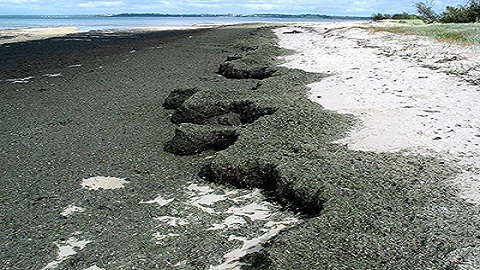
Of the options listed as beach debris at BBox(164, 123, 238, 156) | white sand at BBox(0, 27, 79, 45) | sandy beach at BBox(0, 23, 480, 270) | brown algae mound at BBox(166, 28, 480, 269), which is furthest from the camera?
white sand at BBox(0, 27, 79, 45)

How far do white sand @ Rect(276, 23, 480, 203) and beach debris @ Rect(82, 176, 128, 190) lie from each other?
2195mm

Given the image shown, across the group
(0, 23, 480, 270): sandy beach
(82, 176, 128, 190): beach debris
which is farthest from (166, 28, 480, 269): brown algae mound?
(82, 176, 128, 190): beach debris

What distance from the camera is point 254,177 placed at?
4.28m

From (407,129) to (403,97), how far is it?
5.41 ft

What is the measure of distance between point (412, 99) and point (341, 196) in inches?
140

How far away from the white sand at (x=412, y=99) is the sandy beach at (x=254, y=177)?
0.03 meters

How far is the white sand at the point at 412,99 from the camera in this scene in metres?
4.61

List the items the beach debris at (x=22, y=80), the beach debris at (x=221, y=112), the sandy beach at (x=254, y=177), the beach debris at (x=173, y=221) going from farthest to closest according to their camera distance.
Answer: the beach debris at (x=22, y=80) → the beach debris at (x=221, y=112) → the beach debris at (x=173, y=221) → the sandy beach at (x=254, y=177)

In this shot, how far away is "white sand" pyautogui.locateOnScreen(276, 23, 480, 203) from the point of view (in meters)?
4.61

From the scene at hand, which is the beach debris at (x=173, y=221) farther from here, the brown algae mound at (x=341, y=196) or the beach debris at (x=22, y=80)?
the beach debris at (x=22, y=80)

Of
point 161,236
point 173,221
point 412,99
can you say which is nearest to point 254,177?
point 173,221

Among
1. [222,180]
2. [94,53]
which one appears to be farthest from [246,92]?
[94,53]

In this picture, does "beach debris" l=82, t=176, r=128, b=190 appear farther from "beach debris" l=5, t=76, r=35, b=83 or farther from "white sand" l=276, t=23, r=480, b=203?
"beach debris" l=5, t=76, r=35, b=83

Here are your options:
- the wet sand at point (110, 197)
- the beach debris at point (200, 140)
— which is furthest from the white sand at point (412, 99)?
the wet sand at point (110, 197)
